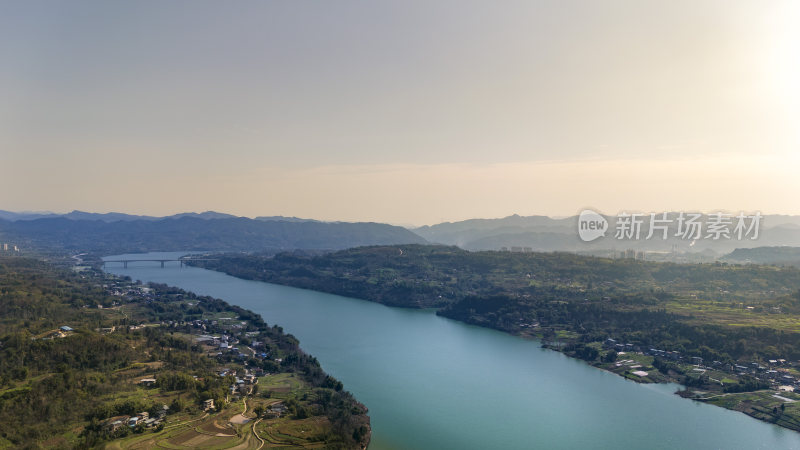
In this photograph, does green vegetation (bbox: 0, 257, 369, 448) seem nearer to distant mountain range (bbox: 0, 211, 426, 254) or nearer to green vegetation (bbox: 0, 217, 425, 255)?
distant mountain range (bbox: 0, 211, 426, 254)

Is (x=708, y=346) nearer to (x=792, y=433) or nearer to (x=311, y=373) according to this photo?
(x=792, y=433)

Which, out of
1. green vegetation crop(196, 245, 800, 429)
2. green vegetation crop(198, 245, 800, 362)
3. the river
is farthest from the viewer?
green vegetation crop(198, 245, 800, 362)

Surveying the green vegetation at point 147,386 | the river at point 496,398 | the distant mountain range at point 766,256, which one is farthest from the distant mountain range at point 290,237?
the green vegetation at point 147,386

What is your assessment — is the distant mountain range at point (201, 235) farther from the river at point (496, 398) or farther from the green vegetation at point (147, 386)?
the green vegetation at point (147, 386)

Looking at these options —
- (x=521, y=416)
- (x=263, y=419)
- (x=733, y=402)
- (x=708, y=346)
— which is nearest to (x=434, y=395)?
(x=521, y=416)

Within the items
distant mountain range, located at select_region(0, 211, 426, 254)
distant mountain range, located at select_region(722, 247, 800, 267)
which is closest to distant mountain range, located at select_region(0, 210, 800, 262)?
distant mountain range, located at select_region(0, 211, 426, 254)
